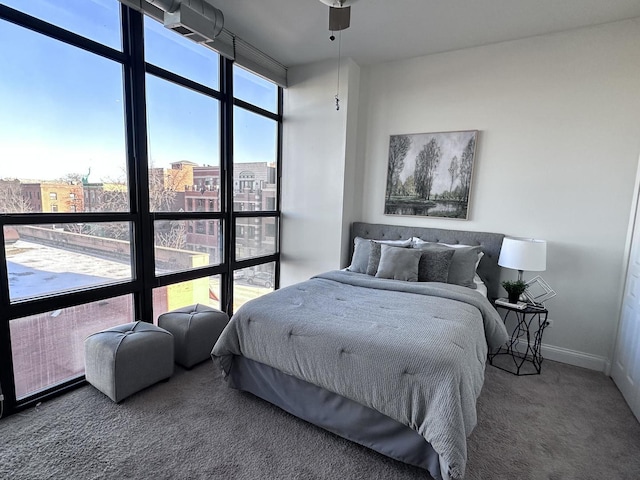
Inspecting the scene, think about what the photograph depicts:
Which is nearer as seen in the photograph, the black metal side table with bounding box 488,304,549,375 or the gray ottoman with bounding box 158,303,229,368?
the gray ottoman with bounding box 158,303,229,368

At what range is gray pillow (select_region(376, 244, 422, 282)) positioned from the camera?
116 inches

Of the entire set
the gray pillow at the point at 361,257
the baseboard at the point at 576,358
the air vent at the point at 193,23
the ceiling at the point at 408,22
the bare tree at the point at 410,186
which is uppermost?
the ceiling at the point at 408,22

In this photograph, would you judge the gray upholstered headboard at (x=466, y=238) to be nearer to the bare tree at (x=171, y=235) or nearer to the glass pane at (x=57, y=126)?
the bare tree at (x=171, y=235)

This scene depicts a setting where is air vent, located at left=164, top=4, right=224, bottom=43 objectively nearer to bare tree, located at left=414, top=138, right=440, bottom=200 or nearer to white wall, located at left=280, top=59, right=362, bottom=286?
white wall, located at left=280, top=59, right=362, bottom=286

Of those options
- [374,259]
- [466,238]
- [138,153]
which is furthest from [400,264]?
[138,153]

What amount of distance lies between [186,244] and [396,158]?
8.16 ft

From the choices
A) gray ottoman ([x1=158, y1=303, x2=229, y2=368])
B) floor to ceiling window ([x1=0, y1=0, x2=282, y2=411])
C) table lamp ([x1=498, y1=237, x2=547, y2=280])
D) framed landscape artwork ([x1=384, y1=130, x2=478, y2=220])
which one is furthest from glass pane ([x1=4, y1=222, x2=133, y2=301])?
table lamp ([x1=498, y1=237, x2=547, y2=280])

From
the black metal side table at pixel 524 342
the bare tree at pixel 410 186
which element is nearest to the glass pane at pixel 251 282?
the bare tree at pixel 410 186

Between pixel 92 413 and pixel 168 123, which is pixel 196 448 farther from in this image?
pixel 168 123

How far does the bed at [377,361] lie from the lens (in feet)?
5.25

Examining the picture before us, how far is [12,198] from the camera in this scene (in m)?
2.06

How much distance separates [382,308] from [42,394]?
8.05ft

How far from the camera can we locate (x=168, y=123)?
2.92 m

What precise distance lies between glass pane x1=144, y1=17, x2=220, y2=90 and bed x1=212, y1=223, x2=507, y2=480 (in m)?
2.21
